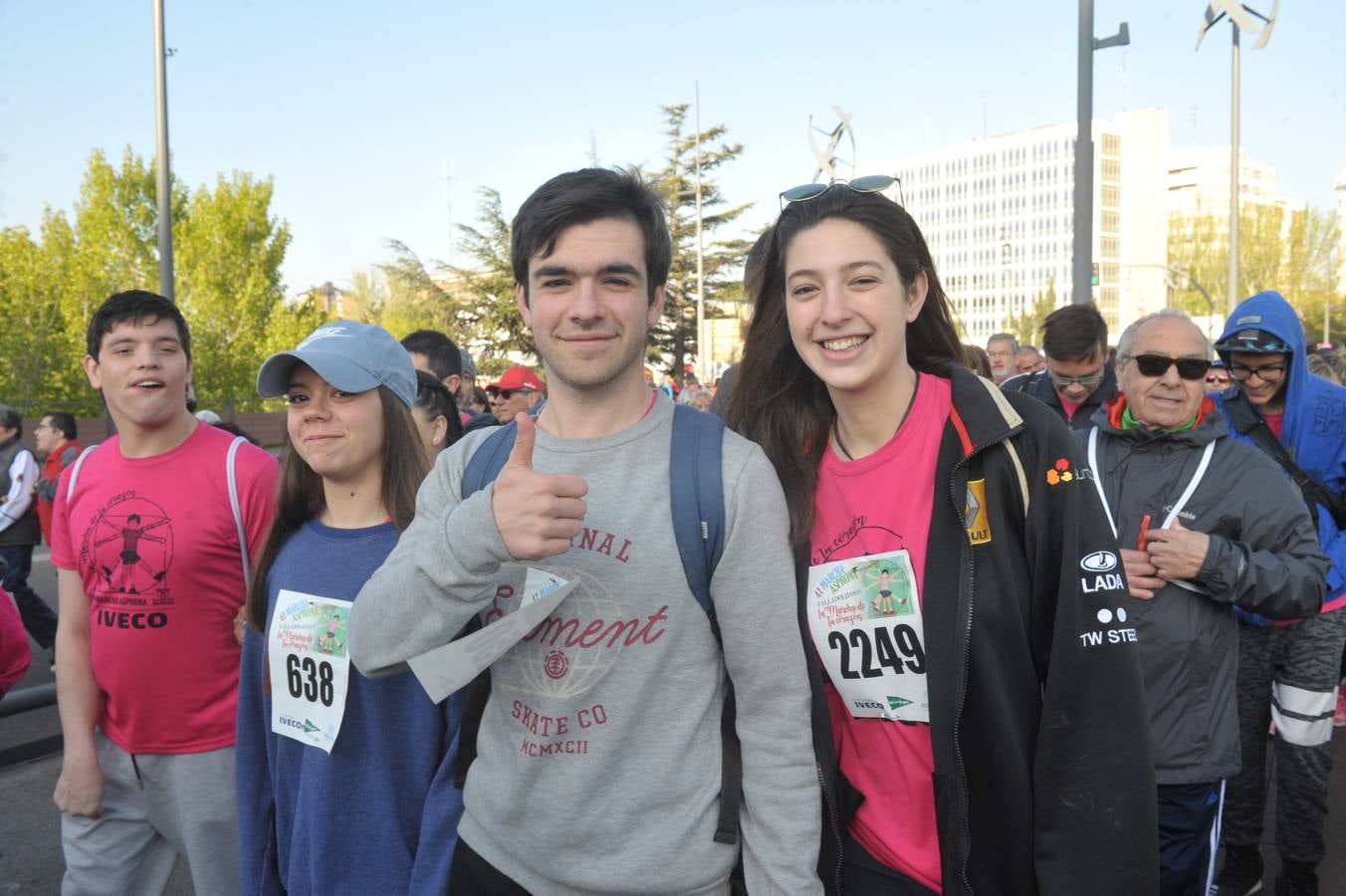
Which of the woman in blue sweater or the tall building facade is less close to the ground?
the tall building facade

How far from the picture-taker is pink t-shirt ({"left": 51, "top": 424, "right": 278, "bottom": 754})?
2826 millimetres

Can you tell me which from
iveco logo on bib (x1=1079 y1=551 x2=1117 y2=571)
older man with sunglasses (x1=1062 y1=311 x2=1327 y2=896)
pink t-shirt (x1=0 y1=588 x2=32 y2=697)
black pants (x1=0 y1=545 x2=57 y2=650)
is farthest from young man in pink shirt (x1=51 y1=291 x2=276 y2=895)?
black pants (x1=0 y1=545 x2=57 y2=650)

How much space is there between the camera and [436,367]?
5.77m

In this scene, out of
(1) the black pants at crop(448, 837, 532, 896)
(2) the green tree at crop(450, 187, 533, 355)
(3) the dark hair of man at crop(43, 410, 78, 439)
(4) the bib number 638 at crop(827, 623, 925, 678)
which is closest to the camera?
(1) the black pants at crop(448, 837, 532, 896)

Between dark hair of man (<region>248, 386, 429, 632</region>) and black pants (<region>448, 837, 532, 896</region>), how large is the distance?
2.84 feet

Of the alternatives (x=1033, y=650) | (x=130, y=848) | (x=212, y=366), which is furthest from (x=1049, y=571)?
(x=212, y=366)

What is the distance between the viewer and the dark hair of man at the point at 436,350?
18.9 ft

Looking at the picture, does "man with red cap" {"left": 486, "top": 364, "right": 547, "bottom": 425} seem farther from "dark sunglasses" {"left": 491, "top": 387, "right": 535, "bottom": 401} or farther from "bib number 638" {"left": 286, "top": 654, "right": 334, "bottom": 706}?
"bib number 638" {"left": 286, "top": 654, "right": 334, "bottom": 706}

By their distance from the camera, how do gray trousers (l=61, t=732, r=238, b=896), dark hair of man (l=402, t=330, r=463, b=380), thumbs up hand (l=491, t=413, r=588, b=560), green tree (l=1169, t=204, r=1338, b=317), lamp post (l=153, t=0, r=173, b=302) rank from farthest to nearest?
green tree (l=1169, t=204, r=1338, b=317)
lamp post (l=153, t=0, r=173, b=302)
dark hair of man (l=402, t=330, r=463, b=380)
gray trousers (l=61, t=732, r=238, b=896)
thumbs up hand (l=491, t=413, r=588, b=560)

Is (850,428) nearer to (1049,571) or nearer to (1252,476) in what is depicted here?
(1049,571)

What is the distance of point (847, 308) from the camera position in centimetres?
215

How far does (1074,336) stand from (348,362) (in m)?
4.11

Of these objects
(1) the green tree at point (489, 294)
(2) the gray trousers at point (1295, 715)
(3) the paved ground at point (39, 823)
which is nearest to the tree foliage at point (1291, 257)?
(1) the green tree at point (489, 294)

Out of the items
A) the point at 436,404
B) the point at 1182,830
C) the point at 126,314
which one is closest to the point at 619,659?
the point at 1182,830
